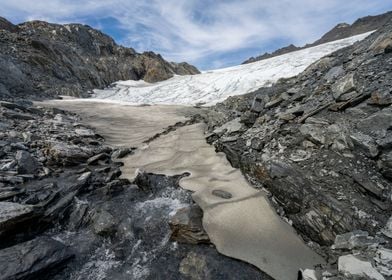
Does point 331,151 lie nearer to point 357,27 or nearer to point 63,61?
point 63,61

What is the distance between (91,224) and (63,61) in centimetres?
2820

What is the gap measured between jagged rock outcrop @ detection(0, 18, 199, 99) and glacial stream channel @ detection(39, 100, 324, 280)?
1152cm

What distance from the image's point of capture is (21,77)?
19.2m

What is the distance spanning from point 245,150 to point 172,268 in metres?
3.15

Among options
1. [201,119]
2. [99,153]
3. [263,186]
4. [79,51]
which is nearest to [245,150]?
[263,186]

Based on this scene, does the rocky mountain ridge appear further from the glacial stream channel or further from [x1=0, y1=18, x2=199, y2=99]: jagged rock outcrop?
the glacial stream channel

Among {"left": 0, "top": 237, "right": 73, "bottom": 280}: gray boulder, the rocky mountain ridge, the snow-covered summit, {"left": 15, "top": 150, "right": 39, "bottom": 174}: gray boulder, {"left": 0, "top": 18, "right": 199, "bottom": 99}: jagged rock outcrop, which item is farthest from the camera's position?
the rocky mountain ridge

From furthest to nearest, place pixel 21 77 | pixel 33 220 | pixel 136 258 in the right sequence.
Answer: pixel 21 77 < pixel 33 220 < pixel 136 258

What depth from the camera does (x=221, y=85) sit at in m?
24.6

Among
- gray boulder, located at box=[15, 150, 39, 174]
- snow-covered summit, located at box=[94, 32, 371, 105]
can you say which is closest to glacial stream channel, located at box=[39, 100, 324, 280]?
gray boulder, located at box=[15, 150, 39, 174]

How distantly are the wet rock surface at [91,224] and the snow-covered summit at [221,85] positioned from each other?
14.8 meters

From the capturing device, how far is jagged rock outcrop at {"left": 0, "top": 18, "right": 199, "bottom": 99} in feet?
63.9

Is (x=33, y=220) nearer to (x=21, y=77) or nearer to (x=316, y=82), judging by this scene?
(x=316, y=82)

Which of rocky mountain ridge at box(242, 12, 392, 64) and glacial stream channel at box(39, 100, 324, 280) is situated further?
rocky mountain ridge at box(242, 12, 392, 64)
